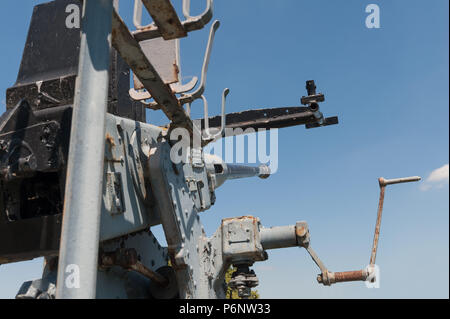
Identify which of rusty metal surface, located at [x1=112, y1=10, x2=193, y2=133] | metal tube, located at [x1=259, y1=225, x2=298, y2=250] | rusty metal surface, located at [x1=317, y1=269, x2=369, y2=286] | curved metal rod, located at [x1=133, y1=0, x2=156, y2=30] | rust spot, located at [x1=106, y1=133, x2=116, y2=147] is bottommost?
rusty metal surface, located at [x1=317, y1=269, x2=369, y2=286]

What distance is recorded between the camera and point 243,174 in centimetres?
805

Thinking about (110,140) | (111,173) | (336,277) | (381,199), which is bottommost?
(336,277)

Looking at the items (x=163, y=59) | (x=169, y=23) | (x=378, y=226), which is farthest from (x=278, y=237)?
(x=169, y=23)

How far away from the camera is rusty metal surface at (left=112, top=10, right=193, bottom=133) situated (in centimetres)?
295

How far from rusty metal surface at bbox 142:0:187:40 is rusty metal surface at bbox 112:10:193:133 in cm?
19

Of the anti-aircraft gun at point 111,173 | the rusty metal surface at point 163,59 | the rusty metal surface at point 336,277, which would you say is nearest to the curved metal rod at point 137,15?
the anti-aircraft gun at point 111,173

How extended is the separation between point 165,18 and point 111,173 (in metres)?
1.15

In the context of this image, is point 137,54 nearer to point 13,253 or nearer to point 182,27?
point 182,27

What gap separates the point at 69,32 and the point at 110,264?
198 cm

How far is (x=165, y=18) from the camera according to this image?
295 cm

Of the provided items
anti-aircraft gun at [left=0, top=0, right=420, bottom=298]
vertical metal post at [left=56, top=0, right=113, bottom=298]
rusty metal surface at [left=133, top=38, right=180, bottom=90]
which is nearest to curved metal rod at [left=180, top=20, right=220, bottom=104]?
anti-aircraft gun at [left=0, top=0, right=420, bottom=298]

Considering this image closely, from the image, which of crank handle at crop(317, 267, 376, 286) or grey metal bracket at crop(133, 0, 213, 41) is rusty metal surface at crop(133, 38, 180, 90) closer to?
grey metal bracket at crop(133, 0, 213, 41)

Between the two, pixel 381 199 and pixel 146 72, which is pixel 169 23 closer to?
pixel 146 72
